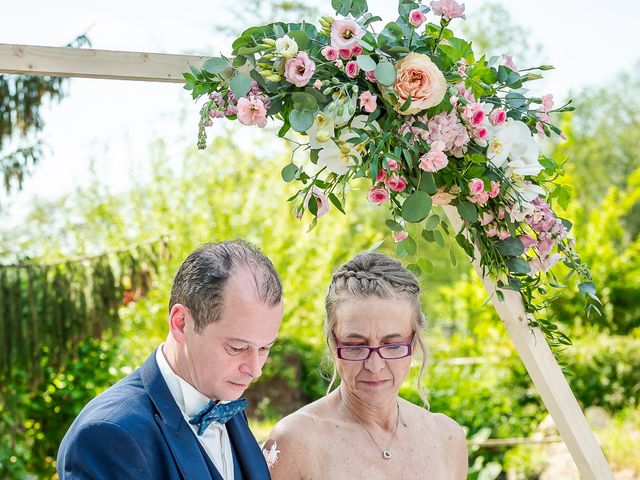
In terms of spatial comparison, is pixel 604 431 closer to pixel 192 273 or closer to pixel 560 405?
pixel 560 405

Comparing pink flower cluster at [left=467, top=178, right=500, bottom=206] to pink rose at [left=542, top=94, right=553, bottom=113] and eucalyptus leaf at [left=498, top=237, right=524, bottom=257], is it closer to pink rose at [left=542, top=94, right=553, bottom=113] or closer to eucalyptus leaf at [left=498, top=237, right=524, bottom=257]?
eucalyptus leaf at [left=498, top=237, right=524, bottom=257]

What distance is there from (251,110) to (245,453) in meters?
0.85

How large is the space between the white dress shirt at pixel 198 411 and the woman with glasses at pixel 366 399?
1.18 feet

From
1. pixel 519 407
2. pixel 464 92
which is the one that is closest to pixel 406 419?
pixel 464 92

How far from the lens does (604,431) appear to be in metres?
7.96

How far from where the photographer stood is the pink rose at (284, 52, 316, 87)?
2.20 m

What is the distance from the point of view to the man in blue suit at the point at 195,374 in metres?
1.81

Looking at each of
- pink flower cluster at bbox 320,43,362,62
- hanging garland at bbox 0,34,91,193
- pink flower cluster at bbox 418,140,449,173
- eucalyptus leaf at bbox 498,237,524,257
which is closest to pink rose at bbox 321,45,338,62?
pink flower cluster at bbox 320,43,362,62

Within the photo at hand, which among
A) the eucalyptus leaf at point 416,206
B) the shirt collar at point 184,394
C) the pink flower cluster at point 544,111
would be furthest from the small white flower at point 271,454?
the pink flower cluster at point 544,111

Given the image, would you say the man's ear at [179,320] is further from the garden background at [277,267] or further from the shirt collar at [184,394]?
the garden background at [277,267]

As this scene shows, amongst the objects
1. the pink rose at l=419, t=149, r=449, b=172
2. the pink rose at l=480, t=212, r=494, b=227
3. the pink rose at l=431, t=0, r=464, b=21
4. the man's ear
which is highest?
the pink rose at l=431, t=0, r=464, b=21

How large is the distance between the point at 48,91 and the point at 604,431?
219 inches

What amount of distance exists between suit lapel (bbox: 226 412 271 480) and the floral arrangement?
1.89ft

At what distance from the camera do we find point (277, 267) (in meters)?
10.5
